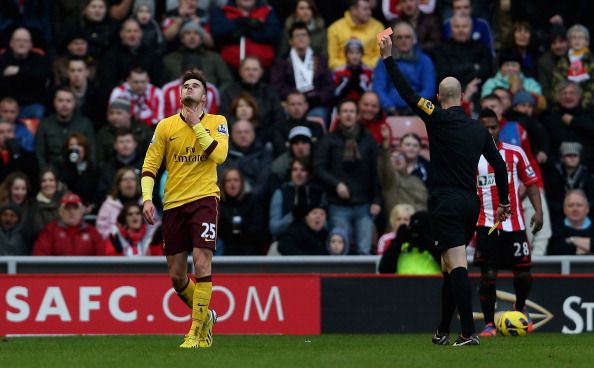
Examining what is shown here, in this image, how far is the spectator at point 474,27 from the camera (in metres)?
18.8

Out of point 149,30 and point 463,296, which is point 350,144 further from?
point 463,296

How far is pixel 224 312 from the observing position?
14.9m

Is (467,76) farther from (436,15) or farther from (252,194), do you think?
(252,194)

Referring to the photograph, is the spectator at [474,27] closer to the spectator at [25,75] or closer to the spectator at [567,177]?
the spectator at [567,177]

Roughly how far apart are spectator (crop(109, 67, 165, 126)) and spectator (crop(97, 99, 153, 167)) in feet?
0.90

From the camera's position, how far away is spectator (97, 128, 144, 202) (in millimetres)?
17250

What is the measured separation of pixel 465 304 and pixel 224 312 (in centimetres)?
419

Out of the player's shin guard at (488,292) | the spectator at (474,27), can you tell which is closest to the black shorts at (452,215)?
the player's shin guard at (488,292)

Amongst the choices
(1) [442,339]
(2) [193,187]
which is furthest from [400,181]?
(2) [193,187]

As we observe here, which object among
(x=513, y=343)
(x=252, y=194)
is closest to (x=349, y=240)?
(x=252, y=194)

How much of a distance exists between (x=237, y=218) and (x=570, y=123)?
4439mm

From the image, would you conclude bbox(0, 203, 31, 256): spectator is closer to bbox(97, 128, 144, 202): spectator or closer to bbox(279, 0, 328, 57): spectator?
bbox(97, 128, 144, 202): spectator

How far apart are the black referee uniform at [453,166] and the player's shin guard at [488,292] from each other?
199 cm

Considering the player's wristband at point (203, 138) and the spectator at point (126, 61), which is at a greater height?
the spectator at point (126, 61)
